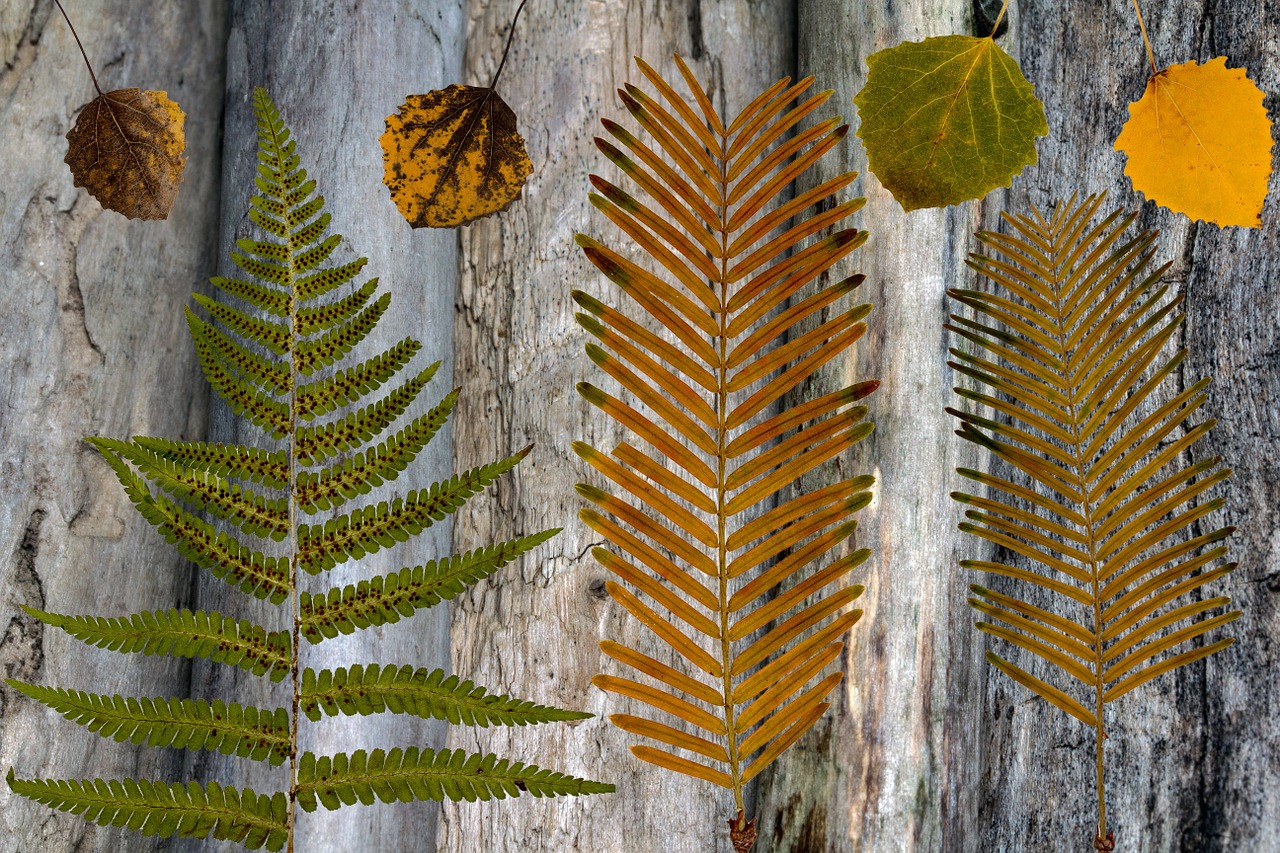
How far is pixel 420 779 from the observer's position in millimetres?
657

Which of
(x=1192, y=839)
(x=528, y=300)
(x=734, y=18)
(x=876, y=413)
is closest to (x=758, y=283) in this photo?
(x=876, y=413)

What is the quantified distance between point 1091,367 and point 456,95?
2.29 ft

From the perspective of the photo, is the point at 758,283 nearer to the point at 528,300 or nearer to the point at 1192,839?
the point at 528,300

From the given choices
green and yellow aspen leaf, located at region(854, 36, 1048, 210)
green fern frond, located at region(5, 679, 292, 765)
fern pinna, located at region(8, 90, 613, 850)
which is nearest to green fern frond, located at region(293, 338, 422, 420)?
fern pinna, located at region(8, 90, 613, 850)

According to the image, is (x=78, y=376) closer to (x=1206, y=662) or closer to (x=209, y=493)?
(x=209, y=493)

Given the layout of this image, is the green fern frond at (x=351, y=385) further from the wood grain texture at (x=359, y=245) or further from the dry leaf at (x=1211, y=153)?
the dry leaf at (x=1211, y=153)

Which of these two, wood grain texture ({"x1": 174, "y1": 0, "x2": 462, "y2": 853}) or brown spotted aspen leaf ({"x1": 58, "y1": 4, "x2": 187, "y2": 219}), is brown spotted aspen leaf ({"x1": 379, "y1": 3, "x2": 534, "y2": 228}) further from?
brown spotted aspen leaf ({"x1": 58, "y1": 4, "x2": 187, "y2": 219})

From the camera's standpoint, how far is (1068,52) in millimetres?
1158

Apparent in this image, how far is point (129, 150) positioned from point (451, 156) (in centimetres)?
33

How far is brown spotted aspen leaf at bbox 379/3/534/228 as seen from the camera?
0.95m

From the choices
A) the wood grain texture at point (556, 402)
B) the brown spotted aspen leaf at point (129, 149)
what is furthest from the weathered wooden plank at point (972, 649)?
the brown spotted aspen leaf at point (129, 149)

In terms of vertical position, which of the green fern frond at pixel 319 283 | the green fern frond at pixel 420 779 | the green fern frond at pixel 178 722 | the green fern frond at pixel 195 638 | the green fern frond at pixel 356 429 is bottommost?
the green fern frond at pixel 420 779

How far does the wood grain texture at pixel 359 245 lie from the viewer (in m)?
0.96

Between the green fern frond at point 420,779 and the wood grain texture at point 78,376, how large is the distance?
1.60 feet
